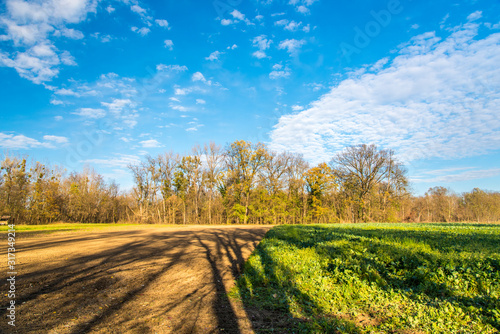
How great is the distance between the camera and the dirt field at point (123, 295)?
4438 mm

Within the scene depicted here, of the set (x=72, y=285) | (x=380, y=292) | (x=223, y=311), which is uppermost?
(x=380, y=292)

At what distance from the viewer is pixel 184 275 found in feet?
26.2

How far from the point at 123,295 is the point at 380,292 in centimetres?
612

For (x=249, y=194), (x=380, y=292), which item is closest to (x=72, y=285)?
(x=380, y=292)

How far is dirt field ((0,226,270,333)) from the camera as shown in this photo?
444 centimetres

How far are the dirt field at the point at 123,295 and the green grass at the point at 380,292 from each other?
93 centimetres

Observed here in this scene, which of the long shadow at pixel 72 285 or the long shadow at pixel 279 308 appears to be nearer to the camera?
the long shadow at pixel 279 308

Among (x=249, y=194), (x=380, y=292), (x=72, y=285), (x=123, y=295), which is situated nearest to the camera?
→ (x=380, y=292)

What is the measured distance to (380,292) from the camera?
16.8ft

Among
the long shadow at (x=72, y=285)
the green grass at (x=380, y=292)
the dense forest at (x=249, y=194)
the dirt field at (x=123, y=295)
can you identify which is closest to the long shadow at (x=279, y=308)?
the green grass at (x=380, y=292)

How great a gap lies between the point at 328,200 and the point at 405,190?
15259 mm

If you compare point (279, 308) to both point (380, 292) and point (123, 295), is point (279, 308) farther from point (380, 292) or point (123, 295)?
point (123, 295)

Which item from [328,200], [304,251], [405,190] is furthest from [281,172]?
[304,251]

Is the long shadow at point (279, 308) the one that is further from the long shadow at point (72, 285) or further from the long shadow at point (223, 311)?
the long shadow at point (72, 285)
